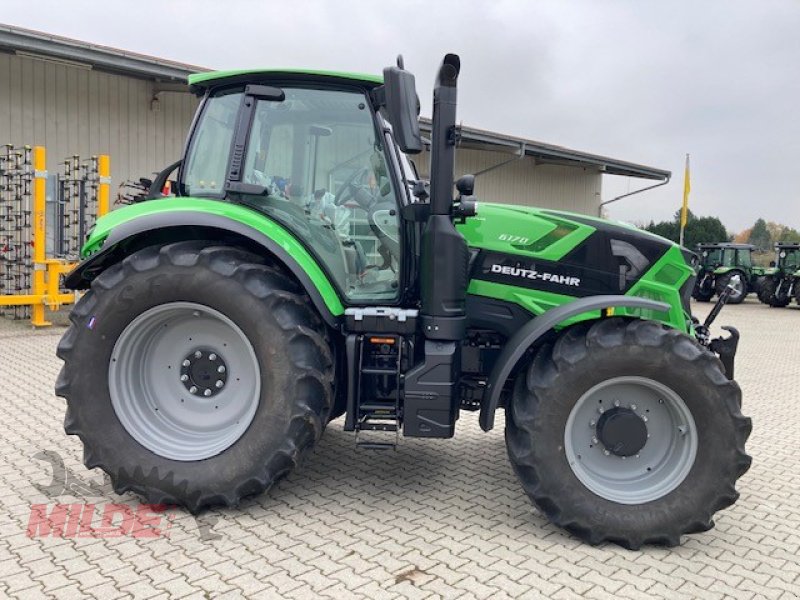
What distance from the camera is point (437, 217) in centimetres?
346

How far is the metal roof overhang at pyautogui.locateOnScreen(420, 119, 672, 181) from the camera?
1684 cm

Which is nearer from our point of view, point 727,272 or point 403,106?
point 403,106

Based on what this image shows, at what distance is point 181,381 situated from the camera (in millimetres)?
3719

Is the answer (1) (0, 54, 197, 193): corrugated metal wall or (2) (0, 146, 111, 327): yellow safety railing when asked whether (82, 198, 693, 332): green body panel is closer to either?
(2) (0, 146, 111, 327): yellow safety railing

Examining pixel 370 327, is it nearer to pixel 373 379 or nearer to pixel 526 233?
pixel 373 379

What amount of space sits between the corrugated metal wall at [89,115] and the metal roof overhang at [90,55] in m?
0.38

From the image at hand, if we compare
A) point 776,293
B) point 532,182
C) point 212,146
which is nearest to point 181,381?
point 212,146

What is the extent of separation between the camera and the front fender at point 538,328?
3352 millimetres

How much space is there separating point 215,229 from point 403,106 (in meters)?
1.27

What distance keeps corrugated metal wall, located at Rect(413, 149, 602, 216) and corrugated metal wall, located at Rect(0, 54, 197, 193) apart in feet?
25.8

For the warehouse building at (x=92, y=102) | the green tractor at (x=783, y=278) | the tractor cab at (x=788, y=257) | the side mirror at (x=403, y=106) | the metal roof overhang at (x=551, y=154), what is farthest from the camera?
the tractor cab at (x=788, y=257)

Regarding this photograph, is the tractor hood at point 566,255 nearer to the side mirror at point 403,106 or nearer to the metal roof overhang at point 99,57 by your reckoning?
the side mirror at point 403,106

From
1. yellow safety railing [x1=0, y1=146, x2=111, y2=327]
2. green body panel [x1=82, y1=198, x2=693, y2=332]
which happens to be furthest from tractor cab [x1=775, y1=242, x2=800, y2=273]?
yellow safety railing [x1=0, y1=146, x2=111, y2=327]

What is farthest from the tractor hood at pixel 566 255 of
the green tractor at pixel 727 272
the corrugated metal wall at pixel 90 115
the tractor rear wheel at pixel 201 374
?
the green tractor at pixel 727 272
